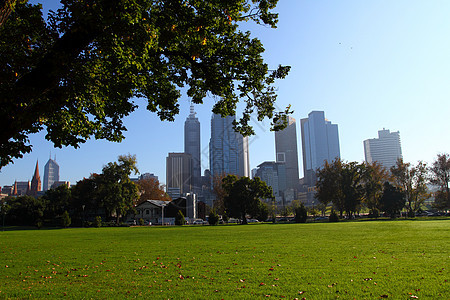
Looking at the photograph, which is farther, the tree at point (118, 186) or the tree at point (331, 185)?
the tree at point (331, 185)

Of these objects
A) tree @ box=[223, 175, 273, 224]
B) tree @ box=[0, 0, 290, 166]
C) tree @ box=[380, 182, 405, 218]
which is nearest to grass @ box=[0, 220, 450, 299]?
tree @ box=[0, 0, 290, 166]

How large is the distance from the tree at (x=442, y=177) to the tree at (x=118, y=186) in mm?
68180

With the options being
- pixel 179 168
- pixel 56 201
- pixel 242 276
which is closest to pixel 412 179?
pixel 242 276

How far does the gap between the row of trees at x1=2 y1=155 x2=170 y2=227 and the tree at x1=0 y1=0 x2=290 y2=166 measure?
58.4m

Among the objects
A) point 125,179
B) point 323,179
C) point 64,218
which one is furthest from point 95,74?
point 323,179

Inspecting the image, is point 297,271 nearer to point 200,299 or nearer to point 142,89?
point 200,299

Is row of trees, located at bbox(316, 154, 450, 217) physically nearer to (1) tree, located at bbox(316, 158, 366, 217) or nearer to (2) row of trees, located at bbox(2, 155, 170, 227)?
(1) tree, located at bbox(316, 158, 366, 217)

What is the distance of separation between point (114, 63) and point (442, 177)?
264ft

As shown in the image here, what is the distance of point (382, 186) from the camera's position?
7650 centimetres

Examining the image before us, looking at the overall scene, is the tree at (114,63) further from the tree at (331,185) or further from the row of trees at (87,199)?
the tree at (331,185)

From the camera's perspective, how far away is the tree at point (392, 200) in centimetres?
6909

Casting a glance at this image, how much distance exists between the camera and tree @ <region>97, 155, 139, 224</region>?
2552 inches

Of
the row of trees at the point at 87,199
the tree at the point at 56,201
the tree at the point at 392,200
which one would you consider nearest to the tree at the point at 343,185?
the tree at the point at 392,200

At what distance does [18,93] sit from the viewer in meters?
6.76
